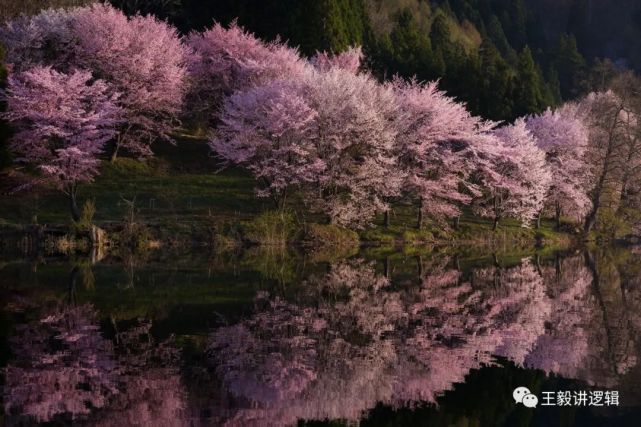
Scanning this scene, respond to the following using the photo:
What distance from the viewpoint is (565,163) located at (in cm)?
7312

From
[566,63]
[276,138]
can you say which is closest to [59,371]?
[276,138]

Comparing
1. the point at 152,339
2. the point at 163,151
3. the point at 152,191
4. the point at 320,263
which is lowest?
the point at 152,339

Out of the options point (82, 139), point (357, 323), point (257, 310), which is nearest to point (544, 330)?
point (357, 323)

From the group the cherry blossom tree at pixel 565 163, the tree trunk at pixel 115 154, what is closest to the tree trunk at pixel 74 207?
the tree trunk at pixel 115 154

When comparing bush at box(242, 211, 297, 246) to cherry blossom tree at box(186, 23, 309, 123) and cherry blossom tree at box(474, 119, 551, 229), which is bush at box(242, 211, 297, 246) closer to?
cherry blossom tree at box(474, 119, 551, 229)

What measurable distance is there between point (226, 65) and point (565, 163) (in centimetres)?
2817

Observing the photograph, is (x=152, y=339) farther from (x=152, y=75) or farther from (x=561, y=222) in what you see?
(x=561, y=222)

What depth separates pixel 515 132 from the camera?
68.7 metres

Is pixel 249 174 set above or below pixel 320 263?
above

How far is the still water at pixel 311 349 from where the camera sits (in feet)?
47.3

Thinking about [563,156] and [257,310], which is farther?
[563,156]

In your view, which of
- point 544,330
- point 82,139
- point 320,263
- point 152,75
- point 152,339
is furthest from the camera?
point 152,75

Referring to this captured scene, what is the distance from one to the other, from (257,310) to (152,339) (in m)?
5.35

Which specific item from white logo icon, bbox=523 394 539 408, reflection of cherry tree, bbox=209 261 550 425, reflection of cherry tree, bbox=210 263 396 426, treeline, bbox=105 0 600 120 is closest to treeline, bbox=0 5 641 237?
treeline, bbox=105 0 600 120
